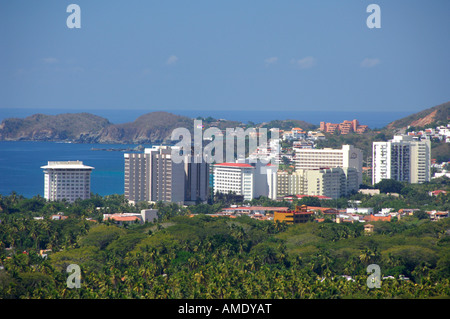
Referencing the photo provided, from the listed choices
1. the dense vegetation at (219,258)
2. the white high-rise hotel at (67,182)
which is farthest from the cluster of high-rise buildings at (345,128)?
the dense vegetation at (219,258)

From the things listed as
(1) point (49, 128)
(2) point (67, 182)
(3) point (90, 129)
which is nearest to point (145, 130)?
(3) point (90, 129)

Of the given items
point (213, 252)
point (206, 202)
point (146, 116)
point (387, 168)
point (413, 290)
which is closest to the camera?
point (413, 290)

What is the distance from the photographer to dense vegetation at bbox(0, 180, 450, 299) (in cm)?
2256

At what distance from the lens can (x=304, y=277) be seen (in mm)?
23984

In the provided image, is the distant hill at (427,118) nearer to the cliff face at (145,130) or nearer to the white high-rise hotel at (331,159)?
the white high-rise hotel at (331,159)

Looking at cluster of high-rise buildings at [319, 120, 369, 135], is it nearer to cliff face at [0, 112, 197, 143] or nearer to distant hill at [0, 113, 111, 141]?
cliff face at [0, 112, 197, 143]

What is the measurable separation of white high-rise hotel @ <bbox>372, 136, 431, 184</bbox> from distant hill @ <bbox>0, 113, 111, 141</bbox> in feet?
221

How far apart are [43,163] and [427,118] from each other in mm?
34642

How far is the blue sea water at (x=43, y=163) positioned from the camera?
6112 cm

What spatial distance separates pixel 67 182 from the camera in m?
47.1

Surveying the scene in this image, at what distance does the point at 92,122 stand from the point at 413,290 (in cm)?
10506

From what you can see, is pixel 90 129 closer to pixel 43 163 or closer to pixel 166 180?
pixel 43 163
